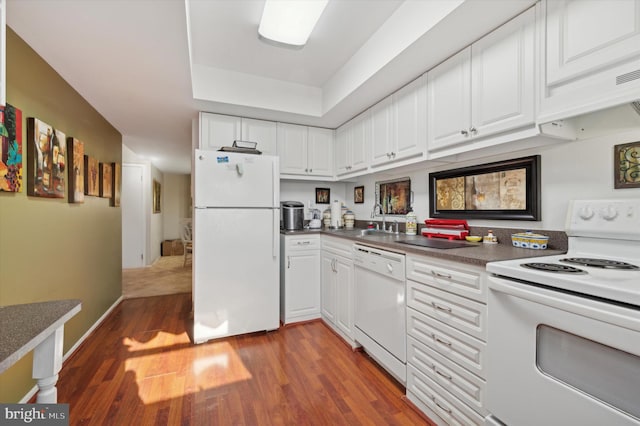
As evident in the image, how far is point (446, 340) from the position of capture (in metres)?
1.46

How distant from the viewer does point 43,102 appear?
189 cm

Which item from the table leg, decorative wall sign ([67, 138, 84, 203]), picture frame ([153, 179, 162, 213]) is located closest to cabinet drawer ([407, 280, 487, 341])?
the table leg

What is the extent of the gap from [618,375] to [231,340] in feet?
8.17

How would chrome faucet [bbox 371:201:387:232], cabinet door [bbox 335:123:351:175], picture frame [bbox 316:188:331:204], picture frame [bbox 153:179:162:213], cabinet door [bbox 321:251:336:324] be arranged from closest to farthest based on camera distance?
cabinet door [bbox 321:251:336:324] → chrome faucet [bbox 371:201:387:232] → cabinet door [bbox 335:123:351:175] → picture frame [bbox 316:188:331:204] → picture frame [bbox 153:179:162:213]

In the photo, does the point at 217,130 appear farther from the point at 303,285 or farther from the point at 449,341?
the point at 449,341

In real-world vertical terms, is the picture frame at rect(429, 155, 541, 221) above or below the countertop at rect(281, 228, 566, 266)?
above

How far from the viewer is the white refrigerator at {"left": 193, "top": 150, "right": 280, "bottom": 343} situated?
8.04 feet

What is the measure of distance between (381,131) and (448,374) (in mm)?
1927

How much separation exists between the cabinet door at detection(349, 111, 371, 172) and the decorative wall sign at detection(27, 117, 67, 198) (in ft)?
8.10

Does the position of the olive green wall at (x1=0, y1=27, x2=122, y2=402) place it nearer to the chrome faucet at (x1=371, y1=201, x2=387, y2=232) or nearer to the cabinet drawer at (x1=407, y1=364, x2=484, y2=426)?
the cabinet drawer at (x1=407, y1=364, x2=484, y2=426)

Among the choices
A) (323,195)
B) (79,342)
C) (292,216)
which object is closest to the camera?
(79,342)

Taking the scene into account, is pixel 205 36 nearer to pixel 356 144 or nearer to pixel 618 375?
pixel 356 144

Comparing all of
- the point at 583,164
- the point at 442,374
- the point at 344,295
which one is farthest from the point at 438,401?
the point at 583,164

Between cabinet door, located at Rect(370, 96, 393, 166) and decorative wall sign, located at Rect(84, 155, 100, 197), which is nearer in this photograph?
cabinet door, located at Rect(370, 96, 393, 166)
